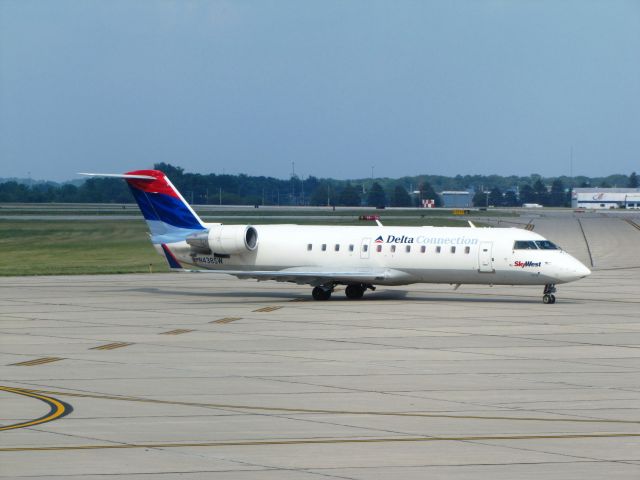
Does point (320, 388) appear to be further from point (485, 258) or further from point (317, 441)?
point (485, 258)

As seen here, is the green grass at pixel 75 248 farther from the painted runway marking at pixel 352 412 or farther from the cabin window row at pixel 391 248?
the painted runway marking at pixel 352 412

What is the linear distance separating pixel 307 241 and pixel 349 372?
16888 mm

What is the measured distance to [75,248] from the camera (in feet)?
228

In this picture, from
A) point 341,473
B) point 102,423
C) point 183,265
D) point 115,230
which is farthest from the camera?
point 115,230

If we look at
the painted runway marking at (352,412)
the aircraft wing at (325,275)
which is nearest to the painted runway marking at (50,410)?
the painted runway marking at (352,412)

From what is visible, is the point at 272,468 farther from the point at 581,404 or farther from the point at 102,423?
the point at 581,404

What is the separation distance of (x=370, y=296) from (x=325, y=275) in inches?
137

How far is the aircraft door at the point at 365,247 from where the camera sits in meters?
38.2

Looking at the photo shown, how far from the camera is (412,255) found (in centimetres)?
3731

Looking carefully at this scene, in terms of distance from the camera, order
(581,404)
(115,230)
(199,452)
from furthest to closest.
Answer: (115,230), (581,404), (199,452)

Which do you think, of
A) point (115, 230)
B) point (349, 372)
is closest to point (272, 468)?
point (349, 372)

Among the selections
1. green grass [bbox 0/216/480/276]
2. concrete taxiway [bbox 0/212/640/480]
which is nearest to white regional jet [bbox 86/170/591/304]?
concrete taxiway [bbox 0/212/640/480]

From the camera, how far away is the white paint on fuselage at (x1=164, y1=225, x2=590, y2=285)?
36.1 m

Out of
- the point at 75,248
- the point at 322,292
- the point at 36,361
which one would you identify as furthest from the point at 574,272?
the point at 75,248
